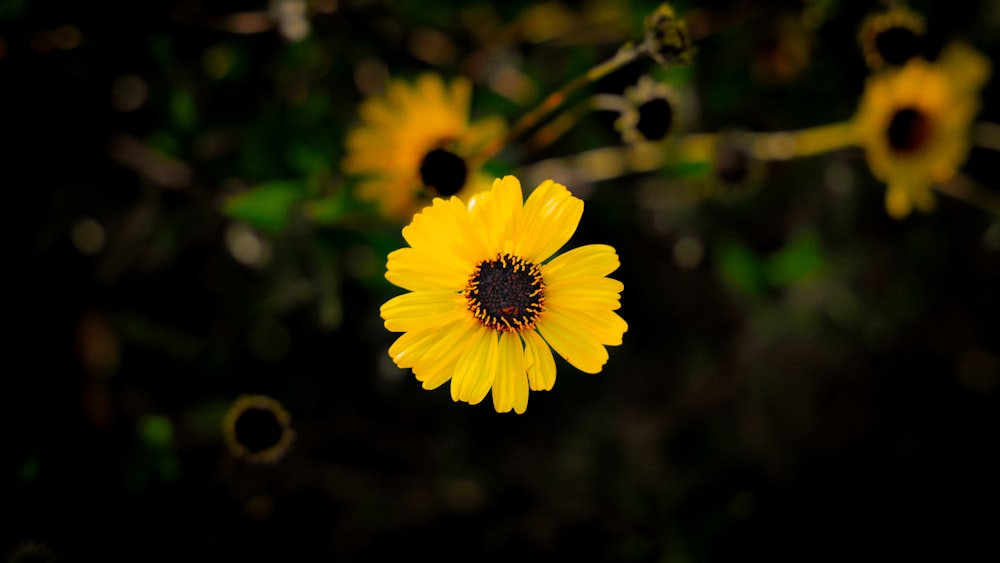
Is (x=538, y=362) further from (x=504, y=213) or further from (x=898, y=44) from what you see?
(x=898, y=44)

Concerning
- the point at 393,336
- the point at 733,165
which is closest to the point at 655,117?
the point at 733,165

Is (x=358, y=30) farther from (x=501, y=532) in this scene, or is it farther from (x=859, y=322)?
(x=859, y=322)

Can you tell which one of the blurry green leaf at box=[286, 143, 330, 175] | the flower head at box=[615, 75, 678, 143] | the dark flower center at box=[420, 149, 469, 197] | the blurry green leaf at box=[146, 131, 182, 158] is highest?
the blurry green leaf at box=[146, 131, 182, 158]

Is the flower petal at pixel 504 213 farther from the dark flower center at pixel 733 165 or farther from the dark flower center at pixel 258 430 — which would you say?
the dark flower center at pixel 733 165

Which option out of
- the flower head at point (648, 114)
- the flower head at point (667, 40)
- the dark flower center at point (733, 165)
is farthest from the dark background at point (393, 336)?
the flower head at point (667, 40)

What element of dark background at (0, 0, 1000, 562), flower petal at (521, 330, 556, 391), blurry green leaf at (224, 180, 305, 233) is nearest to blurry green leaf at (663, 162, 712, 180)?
dark background at (0, 0, 1000, 562)

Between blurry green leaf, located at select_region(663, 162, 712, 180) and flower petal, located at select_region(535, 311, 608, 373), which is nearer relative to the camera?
flower petal, located at select_region(535, 311, 608, 373)

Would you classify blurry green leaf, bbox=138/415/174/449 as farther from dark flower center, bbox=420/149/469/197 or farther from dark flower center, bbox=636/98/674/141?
dark flower center, bbox=636/98/674/141
